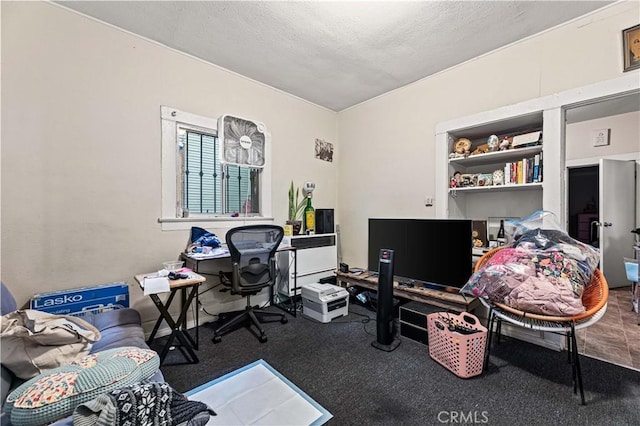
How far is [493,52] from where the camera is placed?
249cm

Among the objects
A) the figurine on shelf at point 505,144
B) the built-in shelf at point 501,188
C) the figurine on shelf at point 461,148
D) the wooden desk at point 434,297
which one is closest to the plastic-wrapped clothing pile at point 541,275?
the wooden desk at point 434,297

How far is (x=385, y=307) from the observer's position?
2145 millimetres

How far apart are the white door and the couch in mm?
5159

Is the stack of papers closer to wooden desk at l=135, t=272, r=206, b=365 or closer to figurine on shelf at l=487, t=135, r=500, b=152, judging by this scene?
wooden desk at l=135, t=272, r=206, b=365

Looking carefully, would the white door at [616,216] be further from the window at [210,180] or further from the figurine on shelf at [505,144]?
the window at [210,180]

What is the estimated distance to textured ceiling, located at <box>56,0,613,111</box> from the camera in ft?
6.41

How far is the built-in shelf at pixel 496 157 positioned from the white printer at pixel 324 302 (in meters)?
1.86

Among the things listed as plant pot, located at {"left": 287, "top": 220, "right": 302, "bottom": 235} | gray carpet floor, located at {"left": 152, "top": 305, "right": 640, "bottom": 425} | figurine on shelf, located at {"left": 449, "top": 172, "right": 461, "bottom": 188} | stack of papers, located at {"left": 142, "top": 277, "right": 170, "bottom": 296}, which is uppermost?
figurine on shelf, located at {"left": 449, "top": 172, "right": 461, "bottom": 188}

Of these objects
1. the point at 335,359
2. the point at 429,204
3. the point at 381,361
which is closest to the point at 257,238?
the point at 335,359

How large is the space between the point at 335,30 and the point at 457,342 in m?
2.54

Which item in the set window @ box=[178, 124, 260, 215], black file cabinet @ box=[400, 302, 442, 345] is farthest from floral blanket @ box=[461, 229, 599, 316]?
window @ box=[178, 124, 260, 215]

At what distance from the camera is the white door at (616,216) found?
11.6 ft

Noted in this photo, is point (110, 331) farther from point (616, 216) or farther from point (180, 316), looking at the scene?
point (616, 216)

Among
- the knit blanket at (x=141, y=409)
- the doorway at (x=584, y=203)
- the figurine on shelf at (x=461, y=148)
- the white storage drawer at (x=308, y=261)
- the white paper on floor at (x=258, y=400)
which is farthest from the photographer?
the doorway at (x=584, y=203)
